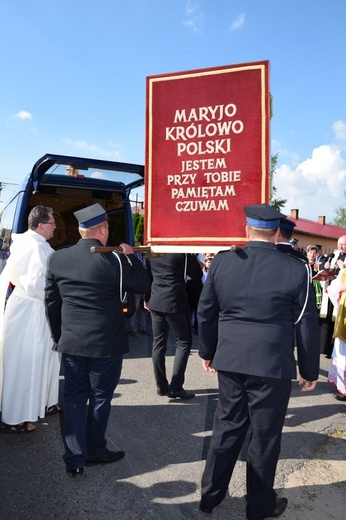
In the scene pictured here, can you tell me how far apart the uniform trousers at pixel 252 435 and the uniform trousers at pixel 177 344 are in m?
1.93

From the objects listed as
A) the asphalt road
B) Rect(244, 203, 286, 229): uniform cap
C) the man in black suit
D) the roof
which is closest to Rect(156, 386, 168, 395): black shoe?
the man in black suit

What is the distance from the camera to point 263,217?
2.55 m

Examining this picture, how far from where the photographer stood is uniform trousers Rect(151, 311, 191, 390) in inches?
183

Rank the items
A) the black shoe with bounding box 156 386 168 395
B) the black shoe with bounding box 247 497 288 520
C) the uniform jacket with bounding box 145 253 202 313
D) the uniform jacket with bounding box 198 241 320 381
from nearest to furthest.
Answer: the uniform jacket with bounding box 198 241 320 381, the black shoe with bounding box 247 497 288 520, the uniform jacket with bounding box 145 253 202 313, the black shoe with bounding box 156 386 168 395

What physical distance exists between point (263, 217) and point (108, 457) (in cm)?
217

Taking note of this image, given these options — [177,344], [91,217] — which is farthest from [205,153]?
[177,344]

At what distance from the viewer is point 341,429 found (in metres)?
4.11

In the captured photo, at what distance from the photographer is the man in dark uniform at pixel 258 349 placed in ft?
8.23

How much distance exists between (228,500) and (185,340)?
196 centimetres

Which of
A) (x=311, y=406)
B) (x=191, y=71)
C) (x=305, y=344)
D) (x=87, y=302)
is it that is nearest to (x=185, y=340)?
(x=311, y=406)

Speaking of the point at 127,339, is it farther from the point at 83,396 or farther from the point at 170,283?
the point at 170,283

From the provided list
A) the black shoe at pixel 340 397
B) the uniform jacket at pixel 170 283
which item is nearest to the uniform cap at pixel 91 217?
the uniform jacket at pixel 170 283

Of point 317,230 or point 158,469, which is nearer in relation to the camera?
point 158,469

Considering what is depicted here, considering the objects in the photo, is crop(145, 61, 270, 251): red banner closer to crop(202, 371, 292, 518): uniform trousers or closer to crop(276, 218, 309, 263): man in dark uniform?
crop(202, 371, 292, 518): uniform trousers
